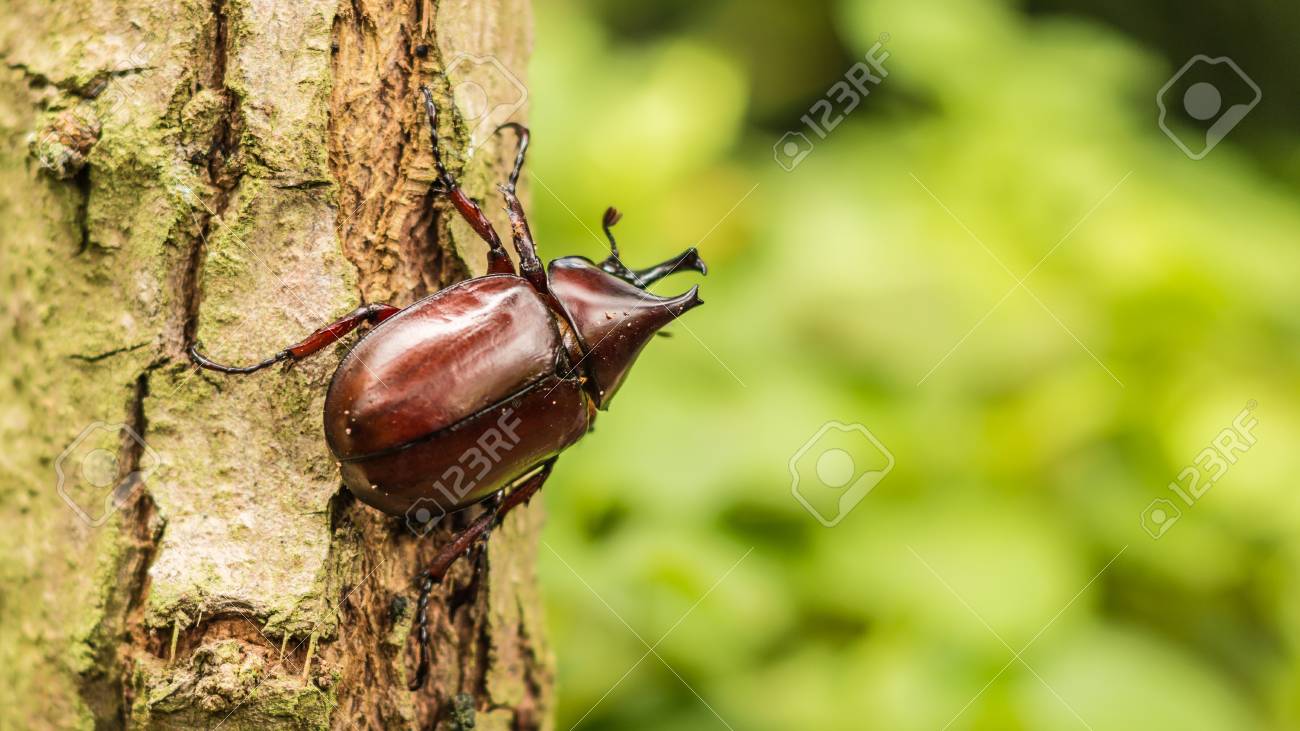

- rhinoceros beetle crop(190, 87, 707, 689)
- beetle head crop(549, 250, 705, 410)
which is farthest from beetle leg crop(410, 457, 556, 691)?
beetle head crop(549, 250, 705, 410)

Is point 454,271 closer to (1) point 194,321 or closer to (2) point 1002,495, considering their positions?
(1) point 194,321

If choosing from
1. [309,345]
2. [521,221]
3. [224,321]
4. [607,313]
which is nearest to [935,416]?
[607,313]

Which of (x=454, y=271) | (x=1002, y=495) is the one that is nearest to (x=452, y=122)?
(x=454, y=271)

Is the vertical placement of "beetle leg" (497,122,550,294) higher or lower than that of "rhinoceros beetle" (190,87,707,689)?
higher

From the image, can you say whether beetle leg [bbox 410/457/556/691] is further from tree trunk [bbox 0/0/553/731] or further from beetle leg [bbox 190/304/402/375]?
beetle leg [bbox 190/304/402/375]

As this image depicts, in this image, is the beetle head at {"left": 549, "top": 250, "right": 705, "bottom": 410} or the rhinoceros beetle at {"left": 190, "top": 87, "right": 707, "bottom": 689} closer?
the rhinoceros beetle at {"left": 190, "top": 87, "right": 707, "bottom": 689}

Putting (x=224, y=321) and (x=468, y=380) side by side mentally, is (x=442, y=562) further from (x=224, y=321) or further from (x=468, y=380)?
(x=224, y=321)
